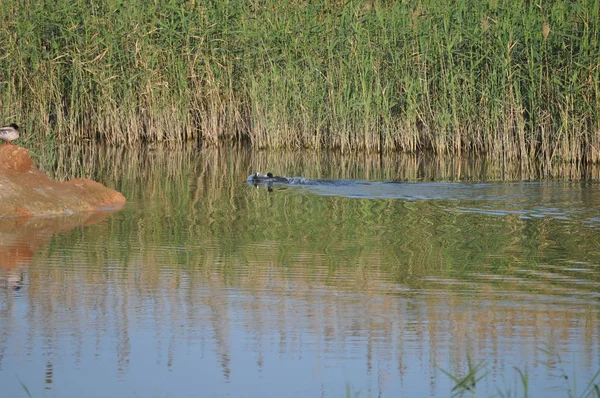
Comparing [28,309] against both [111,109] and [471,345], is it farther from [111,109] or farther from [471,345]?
[111,109]

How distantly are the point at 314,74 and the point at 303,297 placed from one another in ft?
31.6

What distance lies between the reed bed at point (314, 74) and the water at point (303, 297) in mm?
3277

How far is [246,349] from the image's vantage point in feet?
16.5

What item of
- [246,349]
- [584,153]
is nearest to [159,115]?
[584,153]

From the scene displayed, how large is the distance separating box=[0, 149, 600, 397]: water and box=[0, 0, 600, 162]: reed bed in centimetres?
328

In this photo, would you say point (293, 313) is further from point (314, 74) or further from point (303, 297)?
point (314, 74)

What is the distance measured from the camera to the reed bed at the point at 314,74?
1346 centimetres

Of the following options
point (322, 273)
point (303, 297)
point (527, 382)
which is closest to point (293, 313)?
point (303, 297)

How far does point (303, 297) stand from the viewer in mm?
6008

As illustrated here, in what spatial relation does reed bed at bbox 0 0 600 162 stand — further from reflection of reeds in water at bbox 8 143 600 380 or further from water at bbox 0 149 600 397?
reflection of reeds in water at bbox 8 143 600 380

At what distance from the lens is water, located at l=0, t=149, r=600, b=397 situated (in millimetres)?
4664

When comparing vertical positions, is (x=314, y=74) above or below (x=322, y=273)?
above

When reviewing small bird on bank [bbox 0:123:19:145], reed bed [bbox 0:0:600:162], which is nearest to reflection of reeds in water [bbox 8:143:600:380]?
small bird on bank [bbox 0:123:19:145]

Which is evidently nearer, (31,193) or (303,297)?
(303,297)
